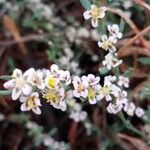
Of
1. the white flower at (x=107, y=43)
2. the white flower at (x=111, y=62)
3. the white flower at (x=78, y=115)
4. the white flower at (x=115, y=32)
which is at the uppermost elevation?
the white flower at (x=78, y=115)

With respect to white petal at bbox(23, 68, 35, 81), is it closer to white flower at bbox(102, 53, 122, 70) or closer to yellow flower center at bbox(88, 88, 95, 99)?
yellow flower center at bbox(88, 88, 95, 99)

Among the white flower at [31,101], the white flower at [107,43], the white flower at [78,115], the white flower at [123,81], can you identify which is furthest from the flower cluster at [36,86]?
the white flower at [78,115]

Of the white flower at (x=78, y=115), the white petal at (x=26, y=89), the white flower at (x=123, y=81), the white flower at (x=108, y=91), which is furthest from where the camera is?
the white flower at (x=78, y=115)

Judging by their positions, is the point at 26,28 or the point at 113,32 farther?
the point at 26,28

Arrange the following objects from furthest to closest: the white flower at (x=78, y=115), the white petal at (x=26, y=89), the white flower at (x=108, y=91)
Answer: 1. the white flower at (x=78, y=115)
2. the white flower at (x=108, y=91)
3. the white petal at (x=26, y=89)

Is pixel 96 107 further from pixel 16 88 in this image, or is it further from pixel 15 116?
pixel 16 88

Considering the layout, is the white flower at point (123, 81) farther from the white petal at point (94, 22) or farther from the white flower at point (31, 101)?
the white flower at point (31, 101)

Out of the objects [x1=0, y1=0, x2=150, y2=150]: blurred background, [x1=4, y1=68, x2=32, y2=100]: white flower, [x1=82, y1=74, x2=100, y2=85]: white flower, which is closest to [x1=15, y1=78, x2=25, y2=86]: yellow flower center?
[x1=4, y1=68, x2=32, y2=100]: white flower

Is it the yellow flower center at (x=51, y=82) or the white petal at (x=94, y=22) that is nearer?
the yellow flower center at (x=51, y=82)

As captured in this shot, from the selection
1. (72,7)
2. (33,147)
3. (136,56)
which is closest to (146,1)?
(136,56)
